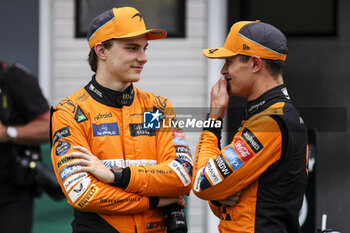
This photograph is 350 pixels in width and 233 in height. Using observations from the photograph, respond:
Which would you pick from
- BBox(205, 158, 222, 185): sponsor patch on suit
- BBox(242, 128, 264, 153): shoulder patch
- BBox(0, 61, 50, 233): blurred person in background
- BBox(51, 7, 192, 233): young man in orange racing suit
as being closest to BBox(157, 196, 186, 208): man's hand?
BBox(51, 7, 192, 233): young man in orange racing suit

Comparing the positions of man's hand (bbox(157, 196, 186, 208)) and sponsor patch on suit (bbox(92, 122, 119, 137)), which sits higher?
sponsor patch on suit (bbox(92, 122, 119, 137))

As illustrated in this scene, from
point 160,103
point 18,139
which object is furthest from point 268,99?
point 18,139

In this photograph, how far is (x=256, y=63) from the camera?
302 cm

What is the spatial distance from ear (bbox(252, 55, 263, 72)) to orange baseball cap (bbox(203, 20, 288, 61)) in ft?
0.07

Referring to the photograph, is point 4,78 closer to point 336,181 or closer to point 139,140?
point 139,140

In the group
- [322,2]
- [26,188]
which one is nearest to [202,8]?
[322,2]

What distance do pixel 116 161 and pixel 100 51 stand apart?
0.61 metres

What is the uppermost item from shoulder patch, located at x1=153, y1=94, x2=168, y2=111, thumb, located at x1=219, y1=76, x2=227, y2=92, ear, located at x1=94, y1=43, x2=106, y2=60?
ear, located at x1=94, y1=43, x2=106, y2=60

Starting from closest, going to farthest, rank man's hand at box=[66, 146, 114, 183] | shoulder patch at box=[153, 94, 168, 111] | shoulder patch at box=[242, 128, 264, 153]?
1. shoulder patch at box=[242, 128, 264, 153]
2. man's hand at box=[66, 146, 114, 183]
3. shoulder patch at box=[153, 94, 168, 111]

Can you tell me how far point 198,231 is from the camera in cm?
632

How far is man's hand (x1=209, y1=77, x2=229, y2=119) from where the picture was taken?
3.10 metres

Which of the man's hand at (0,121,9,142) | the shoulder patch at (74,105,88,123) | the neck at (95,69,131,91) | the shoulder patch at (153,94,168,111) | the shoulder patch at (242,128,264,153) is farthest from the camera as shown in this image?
the man's hand at (0,121,9,142)

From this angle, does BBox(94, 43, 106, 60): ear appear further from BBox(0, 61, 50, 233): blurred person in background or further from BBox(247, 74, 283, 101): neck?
BBox(0, 61, 50, 233): blurred person in background

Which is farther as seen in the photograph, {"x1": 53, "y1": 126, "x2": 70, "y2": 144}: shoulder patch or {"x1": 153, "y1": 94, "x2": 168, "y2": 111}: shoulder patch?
{"x1": 153, "y1": 94, "x2": 168, "y2": 111}: shoulder patch
